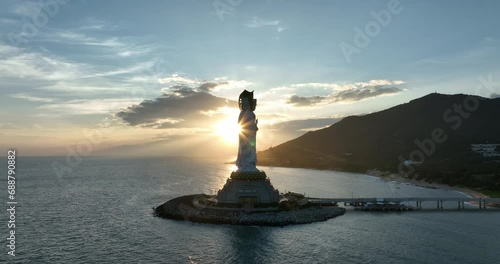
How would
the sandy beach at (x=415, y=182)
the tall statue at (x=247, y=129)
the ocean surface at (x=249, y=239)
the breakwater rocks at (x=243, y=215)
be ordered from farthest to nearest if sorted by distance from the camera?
the sandy beach at (x=415, y=182)
the tall statue at (x=247, y=129)
the breakwater rocks at (x=243, y=215)
the ocean surface at (x=249, y=239)

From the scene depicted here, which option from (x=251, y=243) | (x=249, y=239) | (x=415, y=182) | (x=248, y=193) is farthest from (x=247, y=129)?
(x=415, y=182)

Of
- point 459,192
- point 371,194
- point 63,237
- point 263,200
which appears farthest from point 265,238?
point 459,192

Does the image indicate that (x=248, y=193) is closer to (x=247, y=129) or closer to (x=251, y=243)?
(x=247, y=129)

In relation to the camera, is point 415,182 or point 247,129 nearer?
point 247,129

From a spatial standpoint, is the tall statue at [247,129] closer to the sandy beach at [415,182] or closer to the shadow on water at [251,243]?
the shadow on water at [251,243]

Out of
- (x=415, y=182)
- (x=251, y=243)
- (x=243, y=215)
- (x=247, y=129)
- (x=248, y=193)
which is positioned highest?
(x=247, y=129)

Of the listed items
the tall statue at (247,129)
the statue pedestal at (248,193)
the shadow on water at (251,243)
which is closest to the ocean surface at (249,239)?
the shadow on water at (251,243)
